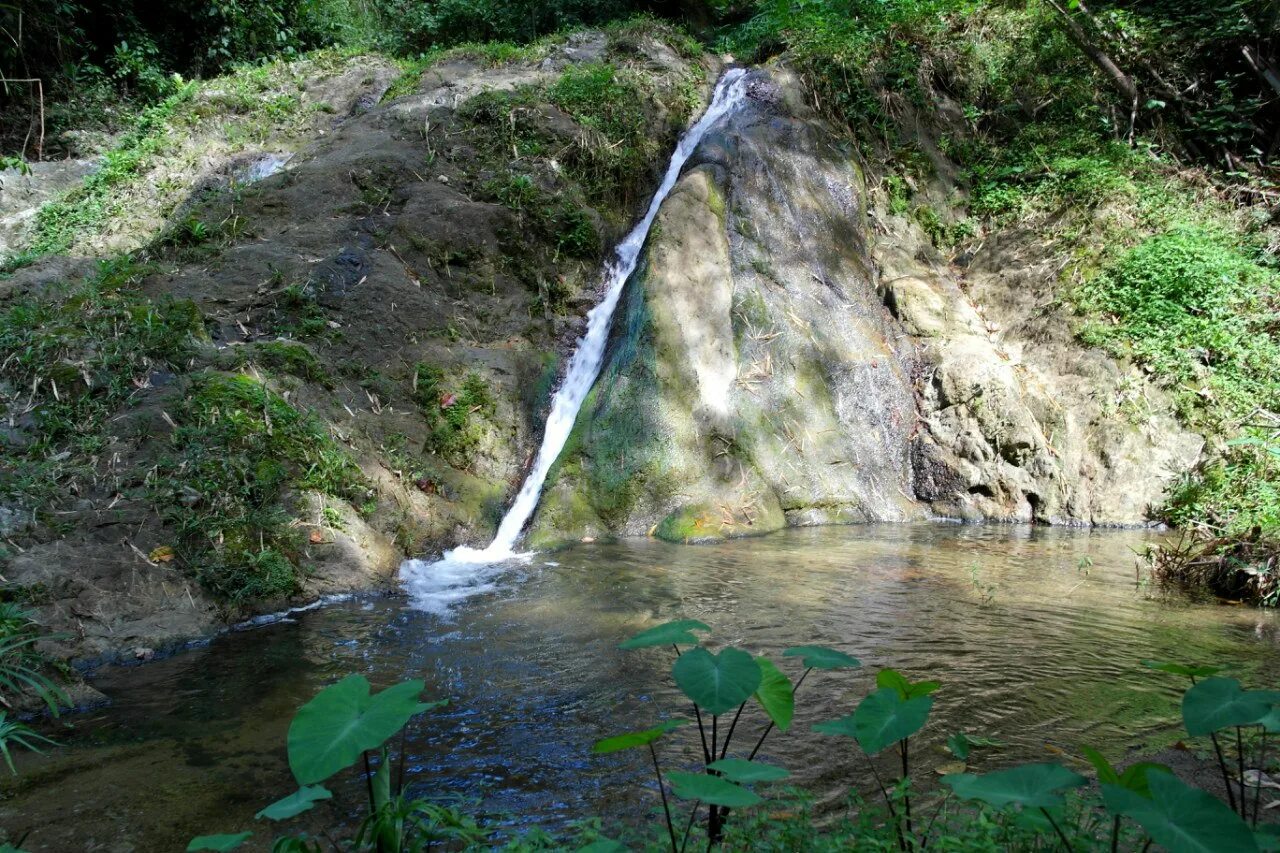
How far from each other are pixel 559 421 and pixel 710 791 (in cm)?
682

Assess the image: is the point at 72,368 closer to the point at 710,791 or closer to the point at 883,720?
the point at 710,791

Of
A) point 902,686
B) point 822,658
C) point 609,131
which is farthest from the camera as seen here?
point 609,131

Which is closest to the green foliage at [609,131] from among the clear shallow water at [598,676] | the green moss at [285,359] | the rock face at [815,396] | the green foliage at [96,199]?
the rock face at [815,396]

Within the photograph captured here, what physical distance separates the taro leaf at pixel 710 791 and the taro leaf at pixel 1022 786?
1.32ft

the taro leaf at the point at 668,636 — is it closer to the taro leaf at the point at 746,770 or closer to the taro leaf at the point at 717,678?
the taro leaf at the point at 717,678

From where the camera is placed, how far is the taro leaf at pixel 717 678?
1.68m

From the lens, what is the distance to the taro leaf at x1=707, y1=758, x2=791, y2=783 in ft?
5.45

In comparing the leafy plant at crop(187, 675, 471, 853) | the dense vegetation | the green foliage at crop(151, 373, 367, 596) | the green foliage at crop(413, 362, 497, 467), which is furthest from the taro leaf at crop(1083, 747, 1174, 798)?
the green foliage at crop(413, 362, 497, 467)

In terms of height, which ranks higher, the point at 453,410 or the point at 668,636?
the point at 453,410

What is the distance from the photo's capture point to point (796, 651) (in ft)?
6.95

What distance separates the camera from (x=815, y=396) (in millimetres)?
8602

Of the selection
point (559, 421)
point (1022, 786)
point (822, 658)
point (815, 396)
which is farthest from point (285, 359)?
point (1022, 786)

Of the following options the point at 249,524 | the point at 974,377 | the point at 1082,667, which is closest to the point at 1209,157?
the point at 974,377

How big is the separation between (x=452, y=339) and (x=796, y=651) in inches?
274
